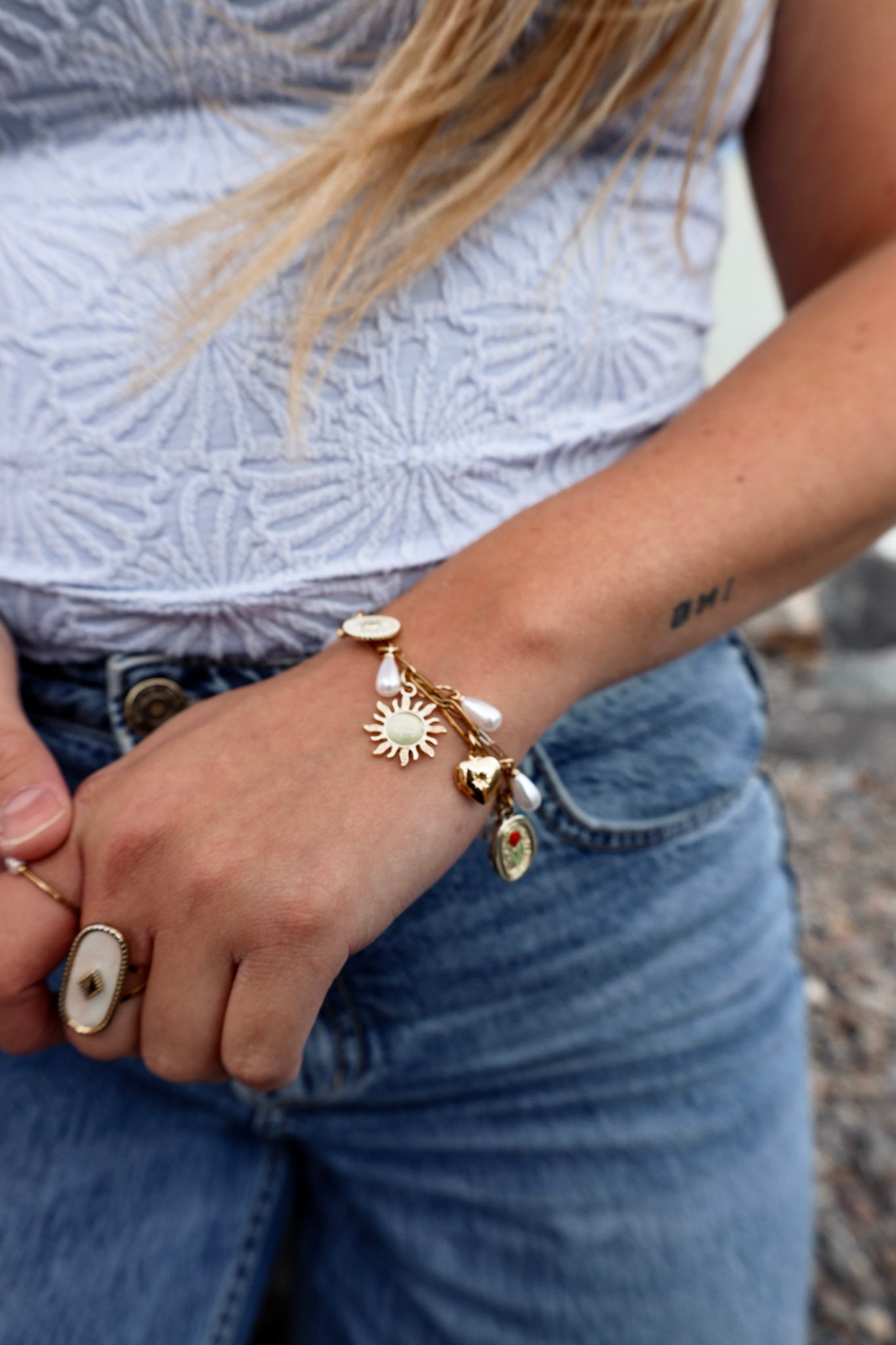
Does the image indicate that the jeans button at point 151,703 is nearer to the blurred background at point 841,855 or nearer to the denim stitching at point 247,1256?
the denim stitching at point 247,1256

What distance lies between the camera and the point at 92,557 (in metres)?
0.75

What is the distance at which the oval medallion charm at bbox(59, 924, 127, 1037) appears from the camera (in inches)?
24.4

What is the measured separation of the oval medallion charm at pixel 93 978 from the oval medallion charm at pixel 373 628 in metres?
0.27

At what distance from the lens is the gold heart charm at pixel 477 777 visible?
63cm

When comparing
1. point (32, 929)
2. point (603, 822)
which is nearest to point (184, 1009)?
point (32, 929)

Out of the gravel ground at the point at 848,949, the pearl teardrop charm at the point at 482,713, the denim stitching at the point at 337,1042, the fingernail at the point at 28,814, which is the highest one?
the fingernail at the point at 28,814

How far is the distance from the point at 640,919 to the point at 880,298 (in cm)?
61

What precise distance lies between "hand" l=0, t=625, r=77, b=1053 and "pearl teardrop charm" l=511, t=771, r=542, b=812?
1.09 ft

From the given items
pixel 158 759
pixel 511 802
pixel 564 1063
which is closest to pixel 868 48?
pixel 511 802

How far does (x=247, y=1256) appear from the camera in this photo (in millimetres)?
958

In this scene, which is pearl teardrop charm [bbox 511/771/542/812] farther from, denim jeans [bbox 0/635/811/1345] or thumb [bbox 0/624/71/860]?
thumb [bbox 0/624/71/860]

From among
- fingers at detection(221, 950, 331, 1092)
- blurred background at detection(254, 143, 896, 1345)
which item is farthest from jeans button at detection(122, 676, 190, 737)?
blurred background at detection(254, 143, 896, 1345)

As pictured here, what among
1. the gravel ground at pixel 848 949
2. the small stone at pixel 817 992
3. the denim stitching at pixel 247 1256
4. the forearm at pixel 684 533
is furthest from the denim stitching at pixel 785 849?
the small stone at pixel 817 992

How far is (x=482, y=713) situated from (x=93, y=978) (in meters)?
0.33
